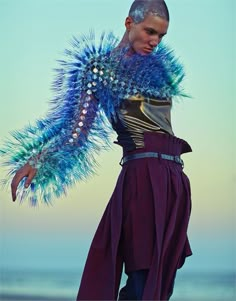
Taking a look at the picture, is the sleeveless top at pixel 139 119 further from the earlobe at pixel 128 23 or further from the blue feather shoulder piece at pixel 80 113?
the earlobe at pixel 128 23

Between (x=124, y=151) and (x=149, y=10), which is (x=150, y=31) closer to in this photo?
(x=149, y=10)

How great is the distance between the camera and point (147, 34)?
2.50 metres

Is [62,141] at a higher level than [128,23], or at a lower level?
lower

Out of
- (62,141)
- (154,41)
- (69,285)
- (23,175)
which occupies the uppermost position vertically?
(154,41)

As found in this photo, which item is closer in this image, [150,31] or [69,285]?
[150,31]

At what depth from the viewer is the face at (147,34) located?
2.49 meters

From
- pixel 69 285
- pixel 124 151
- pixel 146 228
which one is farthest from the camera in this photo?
pixel 69 285

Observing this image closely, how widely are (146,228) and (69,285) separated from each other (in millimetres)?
486

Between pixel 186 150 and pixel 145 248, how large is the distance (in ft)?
1.23

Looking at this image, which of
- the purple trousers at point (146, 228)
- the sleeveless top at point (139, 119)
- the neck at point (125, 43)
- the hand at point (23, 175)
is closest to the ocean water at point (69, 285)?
the purple trousers at point (146, 228)

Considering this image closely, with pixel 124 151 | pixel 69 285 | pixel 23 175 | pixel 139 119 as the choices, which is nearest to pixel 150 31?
pixel 139 119

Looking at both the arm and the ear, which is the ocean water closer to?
the arm

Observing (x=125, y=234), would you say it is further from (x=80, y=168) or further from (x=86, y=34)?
(x=86, y=34)

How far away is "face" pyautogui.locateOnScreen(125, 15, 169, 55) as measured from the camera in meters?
2.49
